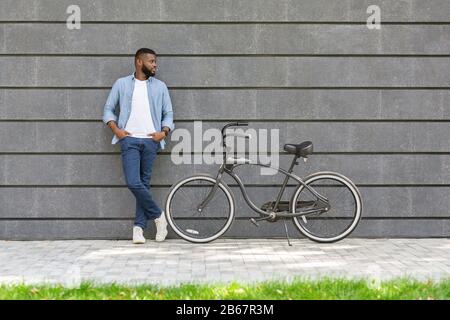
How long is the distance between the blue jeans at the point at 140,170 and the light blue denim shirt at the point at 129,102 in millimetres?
197

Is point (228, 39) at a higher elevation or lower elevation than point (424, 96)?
higher

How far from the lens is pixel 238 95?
8875 millimetres

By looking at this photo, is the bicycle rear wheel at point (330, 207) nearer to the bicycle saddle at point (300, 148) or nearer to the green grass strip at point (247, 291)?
the bicycle saddle at point (300, 148)

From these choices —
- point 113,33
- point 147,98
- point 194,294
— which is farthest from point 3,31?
point 194,294

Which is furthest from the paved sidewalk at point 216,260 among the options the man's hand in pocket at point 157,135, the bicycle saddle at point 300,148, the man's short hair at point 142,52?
the man's short hair at point 142,52

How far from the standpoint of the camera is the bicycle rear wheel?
8.50 m

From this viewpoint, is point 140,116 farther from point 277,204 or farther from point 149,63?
point 277,204

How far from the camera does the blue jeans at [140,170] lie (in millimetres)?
8438

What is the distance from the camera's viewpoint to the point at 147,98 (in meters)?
8.59

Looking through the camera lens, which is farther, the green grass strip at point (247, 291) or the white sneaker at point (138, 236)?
the white sneaker at point (138, 236)

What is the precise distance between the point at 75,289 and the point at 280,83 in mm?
4075

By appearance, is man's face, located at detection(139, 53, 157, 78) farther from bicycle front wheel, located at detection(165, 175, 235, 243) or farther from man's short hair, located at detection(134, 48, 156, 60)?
bicycle front wheel, located at detection(165, 175, 235, 243)

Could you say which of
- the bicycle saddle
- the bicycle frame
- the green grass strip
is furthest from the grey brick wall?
the green grass strip
